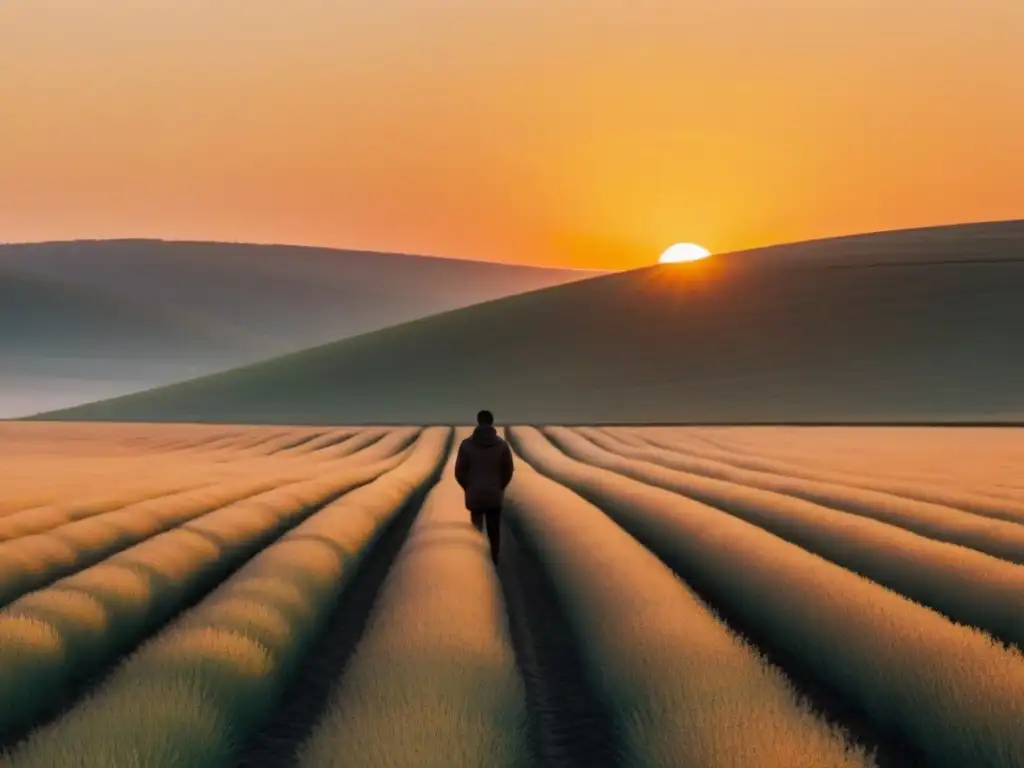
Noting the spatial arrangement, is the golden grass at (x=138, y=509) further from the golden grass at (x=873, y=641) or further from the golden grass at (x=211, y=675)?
the golden grass at (x=873, y=641)

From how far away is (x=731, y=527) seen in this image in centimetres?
1423

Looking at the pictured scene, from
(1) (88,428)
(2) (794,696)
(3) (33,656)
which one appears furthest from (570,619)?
(1) (88,428)

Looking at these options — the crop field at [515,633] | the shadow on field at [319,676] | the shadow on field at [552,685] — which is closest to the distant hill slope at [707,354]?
the crop field at [515,633]

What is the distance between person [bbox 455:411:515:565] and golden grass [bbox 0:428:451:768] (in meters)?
1.54

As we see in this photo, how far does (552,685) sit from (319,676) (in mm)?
1772

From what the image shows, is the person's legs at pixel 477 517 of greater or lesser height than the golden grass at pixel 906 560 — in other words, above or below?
above

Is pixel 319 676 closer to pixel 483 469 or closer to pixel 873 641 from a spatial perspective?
pixel 873 641

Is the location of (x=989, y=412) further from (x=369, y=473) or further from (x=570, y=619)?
(x=570, y=619)

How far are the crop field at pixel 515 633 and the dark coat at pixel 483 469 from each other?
60 centimetres

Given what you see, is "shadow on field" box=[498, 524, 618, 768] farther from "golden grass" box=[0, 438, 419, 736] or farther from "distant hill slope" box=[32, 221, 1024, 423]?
"distant hill slope" box=[32, 221, 1024, 423]

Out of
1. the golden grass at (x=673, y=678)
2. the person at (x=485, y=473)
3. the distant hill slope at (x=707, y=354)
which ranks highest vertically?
the distant hill slope at (x=707, y=354)

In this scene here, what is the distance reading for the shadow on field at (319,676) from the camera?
6820 millimetres

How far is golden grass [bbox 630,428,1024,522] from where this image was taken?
57.9 feet

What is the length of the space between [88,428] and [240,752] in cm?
6624
